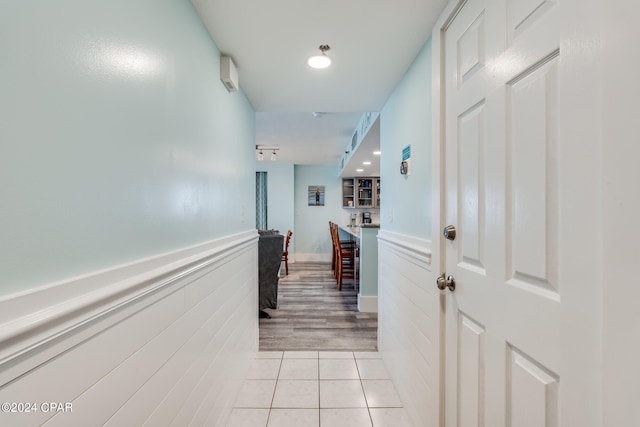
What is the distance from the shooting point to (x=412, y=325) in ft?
5.41

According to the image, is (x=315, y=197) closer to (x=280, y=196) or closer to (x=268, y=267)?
(x=280, y=196)

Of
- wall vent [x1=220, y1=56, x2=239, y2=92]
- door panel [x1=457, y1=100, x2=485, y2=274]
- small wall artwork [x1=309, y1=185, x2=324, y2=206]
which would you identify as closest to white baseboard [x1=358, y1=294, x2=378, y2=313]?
door panel [x1=457, y1=100, x2=485, y2=274]

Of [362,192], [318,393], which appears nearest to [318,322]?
[318,393]

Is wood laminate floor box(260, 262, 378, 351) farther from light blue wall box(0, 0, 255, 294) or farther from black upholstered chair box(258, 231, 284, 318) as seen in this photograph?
light blue wall box(0, 0, 255, 294)

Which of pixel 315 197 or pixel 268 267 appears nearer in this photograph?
pixel 268 267

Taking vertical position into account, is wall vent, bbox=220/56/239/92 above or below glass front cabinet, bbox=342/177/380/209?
above

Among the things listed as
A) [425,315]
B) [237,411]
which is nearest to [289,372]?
[237,411]

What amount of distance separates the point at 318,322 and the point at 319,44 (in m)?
2.69

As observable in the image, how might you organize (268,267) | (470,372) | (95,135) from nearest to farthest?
(95,135) → (470,372) → (268,267)

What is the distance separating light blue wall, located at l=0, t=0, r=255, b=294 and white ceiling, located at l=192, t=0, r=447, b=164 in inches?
10.5

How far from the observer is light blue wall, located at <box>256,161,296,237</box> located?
22.4 feet

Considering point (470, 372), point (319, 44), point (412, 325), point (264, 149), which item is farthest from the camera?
point (264, 149)

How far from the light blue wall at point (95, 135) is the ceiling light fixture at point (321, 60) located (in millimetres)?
620

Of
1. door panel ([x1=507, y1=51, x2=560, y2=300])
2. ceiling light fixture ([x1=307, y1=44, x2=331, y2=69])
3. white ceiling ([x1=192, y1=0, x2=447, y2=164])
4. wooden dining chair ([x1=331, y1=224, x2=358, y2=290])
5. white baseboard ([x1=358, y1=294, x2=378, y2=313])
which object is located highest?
white ceiling ([x1=192, y1=0, x2=447, y2=164])
